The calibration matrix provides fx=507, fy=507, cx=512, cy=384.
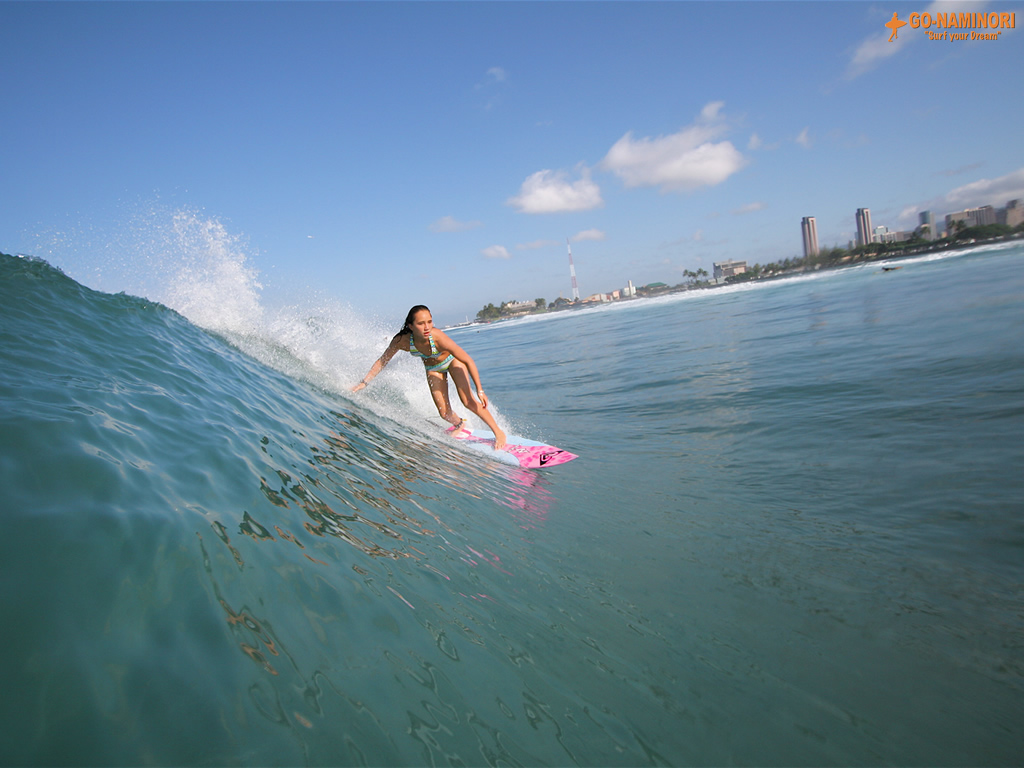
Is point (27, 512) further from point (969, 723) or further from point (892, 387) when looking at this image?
point (892, 387)

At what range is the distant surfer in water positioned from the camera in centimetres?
721

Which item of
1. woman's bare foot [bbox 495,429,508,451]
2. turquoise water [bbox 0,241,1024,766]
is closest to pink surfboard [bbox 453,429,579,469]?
woman's bare foot [bbox 495,429,508,451]

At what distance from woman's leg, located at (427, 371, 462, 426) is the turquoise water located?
165cm

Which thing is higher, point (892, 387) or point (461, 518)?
point (461, 518)

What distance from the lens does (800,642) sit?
2.69 metres

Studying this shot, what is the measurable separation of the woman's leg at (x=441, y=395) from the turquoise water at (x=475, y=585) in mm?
1646


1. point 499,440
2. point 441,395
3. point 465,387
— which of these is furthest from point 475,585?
point 441,395

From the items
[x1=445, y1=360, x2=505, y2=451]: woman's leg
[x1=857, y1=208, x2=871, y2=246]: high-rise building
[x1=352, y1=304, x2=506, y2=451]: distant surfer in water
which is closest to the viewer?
[x1=352, y1=304, x2=506, y2=451]: distant surfer in water

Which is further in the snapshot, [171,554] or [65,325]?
[65,325]

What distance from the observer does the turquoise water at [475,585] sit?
1724mm

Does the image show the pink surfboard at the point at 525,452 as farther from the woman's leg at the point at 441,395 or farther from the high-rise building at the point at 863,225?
the high-rise building at the point at 863,225

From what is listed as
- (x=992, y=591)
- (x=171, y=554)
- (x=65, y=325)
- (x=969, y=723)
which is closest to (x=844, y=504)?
(x=992, y=591)

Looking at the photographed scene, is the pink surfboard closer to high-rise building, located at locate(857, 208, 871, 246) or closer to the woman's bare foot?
the woman's bare foot

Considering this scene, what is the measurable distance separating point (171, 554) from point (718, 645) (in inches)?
107
